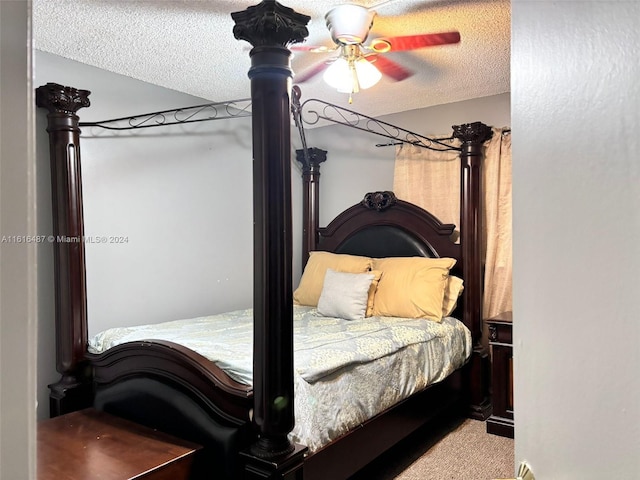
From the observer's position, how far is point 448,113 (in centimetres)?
389

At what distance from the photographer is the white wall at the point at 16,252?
0.55 metres

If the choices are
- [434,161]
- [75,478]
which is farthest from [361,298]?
[75,478]

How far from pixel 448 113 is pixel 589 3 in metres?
3.51

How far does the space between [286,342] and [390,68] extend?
6.50 feet

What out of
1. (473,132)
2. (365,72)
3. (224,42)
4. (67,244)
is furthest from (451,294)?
(67,244)

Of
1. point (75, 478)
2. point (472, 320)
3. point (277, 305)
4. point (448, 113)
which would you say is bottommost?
point (75, 478)

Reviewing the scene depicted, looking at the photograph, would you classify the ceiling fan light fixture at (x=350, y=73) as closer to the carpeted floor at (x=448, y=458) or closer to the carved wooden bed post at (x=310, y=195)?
the carved wooden bed post at (x=310, y=195)

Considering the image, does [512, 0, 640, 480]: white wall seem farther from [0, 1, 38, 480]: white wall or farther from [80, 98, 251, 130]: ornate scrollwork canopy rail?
[80, 98, 251, 130]: ornate scrollwork canopy rail

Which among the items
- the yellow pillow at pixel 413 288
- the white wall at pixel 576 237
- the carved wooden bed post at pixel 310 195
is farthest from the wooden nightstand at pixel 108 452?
the carved wooden bed post at pixel 310 195

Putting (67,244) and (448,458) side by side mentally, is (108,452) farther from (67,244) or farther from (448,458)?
(448,458)

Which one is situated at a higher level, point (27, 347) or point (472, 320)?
point (27, 347)

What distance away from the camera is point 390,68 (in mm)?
3004

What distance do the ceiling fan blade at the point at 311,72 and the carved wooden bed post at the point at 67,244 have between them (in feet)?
4.21

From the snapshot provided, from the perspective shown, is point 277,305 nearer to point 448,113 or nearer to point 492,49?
point 492,49
